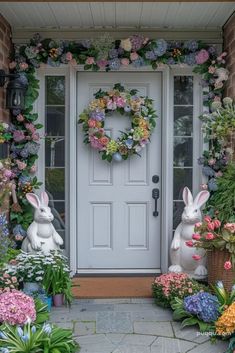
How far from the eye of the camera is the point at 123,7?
165 inches

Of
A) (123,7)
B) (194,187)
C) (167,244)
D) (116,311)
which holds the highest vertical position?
(123,7)

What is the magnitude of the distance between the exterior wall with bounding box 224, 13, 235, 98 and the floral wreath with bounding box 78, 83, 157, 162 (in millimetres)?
778

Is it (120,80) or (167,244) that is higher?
(120,80)

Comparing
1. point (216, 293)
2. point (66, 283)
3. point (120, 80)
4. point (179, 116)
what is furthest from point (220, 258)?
point (120, 80)

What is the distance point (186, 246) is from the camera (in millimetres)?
4340

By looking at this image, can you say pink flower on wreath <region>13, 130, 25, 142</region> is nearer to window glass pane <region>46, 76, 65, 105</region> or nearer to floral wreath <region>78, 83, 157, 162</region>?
window glass pane <region>46, 76, 65, 105</region>

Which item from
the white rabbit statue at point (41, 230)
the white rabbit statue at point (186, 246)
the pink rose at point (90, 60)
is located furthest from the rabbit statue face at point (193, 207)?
the pink rose at point (90, 60)

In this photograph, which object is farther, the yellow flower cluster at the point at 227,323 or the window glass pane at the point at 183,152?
the window glass pane at the point at 183,152

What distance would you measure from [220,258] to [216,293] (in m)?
0.38

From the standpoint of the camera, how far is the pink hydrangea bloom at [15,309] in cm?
314

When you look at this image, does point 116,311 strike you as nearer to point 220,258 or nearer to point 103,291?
point 103,291

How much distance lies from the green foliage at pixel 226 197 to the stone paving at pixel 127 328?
96 cm

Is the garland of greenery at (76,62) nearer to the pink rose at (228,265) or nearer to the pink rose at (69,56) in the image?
the pink rose at (69,56)

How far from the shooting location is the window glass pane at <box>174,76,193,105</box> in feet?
16.0
